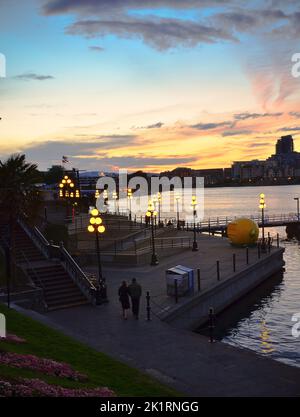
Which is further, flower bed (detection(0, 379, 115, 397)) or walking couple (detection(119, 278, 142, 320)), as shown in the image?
walking couple (detection(119, 278, 142, 320))

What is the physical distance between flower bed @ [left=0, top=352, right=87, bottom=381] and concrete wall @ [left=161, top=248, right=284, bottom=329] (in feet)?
29.1

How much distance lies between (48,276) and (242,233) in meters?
20.7

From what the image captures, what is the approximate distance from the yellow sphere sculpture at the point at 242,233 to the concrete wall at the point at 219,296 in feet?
13.1

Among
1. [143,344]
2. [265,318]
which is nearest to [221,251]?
[265,318]

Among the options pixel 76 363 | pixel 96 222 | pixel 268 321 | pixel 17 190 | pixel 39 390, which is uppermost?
pixel 17 190

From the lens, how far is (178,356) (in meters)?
15.6

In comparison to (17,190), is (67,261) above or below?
below

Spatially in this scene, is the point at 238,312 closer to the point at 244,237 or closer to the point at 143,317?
the point at 143,317

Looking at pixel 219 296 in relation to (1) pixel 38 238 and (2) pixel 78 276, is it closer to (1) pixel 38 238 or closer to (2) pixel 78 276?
(2) pixel 78 276

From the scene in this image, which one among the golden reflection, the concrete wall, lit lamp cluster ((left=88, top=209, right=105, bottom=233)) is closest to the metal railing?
lit lamp cluster ((left=88, top=209, right=105, bottom=233))

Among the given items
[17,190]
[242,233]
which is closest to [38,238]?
[17,190]

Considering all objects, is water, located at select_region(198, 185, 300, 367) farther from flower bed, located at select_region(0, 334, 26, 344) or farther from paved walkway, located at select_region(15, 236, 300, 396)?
flower bed, located at select_region(0, 334, 26, 344)

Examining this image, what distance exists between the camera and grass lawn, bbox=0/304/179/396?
10.9 m

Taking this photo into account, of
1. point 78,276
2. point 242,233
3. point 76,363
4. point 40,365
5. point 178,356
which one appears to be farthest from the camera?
point 242,233
